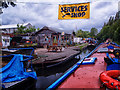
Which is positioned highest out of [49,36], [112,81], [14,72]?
[49,36]

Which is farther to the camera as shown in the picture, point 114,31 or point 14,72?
point 114,31

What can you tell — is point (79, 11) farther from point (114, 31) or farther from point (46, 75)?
point (114, 31)

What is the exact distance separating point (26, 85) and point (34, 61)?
11.2 feet

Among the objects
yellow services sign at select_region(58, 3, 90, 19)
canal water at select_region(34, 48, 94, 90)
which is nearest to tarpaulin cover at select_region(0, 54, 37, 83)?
canal water at select_region(34, 48, 94, 90)

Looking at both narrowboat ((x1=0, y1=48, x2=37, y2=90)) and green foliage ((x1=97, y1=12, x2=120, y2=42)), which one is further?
green foliage ((x1=97, y1=12, x2=120, y2=42))

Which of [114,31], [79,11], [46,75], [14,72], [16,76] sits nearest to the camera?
[16,76]

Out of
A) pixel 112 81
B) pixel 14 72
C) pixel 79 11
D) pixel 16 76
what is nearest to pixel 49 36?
pixel 79 11

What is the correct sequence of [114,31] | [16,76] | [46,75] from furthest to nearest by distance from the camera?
[114,31] → [46,75] → [16,76]

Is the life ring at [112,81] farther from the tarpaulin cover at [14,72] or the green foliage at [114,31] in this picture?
the green foliage at [114,31]

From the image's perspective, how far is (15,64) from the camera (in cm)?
585

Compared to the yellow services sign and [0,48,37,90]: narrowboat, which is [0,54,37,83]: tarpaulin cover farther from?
the yellow services sign

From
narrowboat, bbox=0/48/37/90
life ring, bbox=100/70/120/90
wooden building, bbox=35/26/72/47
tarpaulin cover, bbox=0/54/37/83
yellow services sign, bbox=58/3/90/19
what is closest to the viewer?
life ring, bbox=100/70/120/90

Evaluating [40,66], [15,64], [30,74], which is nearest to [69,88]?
[30,74]

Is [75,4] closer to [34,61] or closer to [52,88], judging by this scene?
[52,88]
